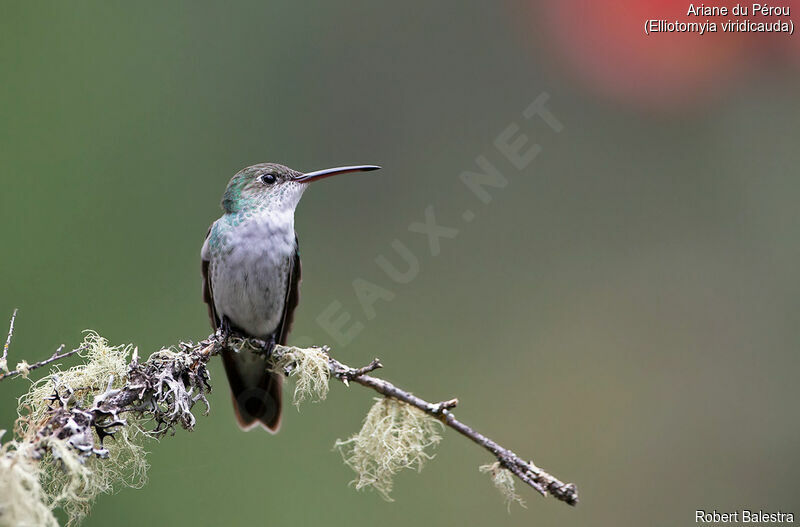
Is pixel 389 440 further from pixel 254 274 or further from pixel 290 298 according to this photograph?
pixel 290 298

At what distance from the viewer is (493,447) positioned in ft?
7.11

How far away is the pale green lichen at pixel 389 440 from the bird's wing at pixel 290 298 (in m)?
1.20

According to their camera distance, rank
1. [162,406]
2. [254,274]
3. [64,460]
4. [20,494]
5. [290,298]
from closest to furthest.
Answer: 1. [20,494]
2. [64,460]
3. [162,406]
4. [254,274]
5. [290,298]

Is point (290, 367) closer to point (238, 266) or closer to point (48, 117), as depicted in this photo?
point (238, 266)

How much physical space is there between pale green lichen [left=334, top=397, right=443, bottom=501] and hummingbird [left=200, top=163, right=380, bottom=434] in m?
A: 0.96

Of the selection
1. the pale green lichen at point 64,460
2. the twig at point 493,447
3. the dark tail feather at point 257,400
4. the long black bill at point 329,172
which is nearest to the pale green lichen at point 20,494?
the pale green lichen at point 64,460

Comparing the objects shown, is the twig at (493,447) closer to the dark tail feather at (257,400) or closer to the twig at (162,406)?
the twig at (162,406)

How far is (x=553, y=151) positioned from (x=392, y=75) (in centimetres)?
143

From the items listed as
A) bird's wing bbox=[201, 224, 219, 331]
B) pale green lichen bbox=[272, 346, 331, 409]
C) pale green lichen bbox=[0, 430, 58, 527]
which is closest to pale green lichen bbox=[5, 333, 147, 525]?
pale green lichen bbox=[0, 430, 58, 527]

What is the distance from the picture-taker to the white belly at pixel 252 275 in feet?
11.5

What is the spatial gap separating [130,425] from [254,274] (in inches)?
50.3

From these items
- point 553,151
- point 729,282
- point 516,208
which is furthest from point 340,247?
point 729,282

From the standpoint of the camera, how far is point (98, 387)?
2316 millimetres

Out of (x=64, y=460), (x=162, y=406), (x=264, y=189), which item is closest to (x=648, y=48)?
(x=264, y=189)
